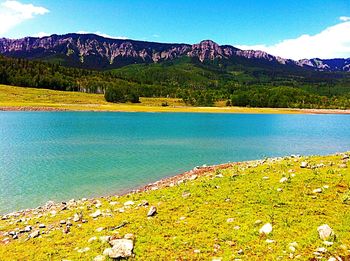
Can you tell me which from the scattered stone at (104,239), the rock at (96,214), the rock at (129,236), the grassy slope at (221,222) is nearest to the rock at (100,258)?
the grassy slope at (221,222)

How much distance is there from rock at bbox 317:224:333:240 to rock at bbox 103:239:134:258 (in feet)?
23.7

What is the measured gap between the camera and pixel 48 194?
1120 inches

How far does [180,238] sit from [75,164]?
3127cm

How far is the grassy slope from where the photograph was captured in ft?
41.2

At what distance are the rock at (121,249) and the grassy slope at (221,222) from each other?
317 mm

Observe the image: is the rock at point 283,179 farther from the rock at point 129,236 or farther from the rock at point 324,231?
the rock at point 129,236

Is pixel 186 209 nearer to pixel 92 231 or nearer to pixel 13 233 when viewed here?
pixel 92 231

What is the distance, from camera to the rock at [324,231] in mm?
12734

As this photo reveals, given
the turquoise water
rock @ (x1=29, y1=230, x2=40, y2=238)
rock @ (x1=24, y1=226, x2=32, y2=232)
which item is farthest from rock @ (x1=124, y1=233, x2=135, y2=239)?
the turquoise water

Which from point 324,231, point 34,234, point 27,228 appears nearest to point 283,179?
point 324,231

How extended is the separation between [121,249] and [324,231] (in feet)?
25.6

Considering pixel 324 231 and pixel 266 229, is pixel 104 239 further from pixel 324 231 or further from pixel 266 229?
pixel 324 231

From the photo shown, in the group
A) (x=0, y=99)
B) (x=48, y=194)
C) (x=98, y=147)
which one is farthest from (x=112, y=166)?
(x=0, y=99)

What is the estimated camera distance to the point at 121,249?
1255 centimetres
